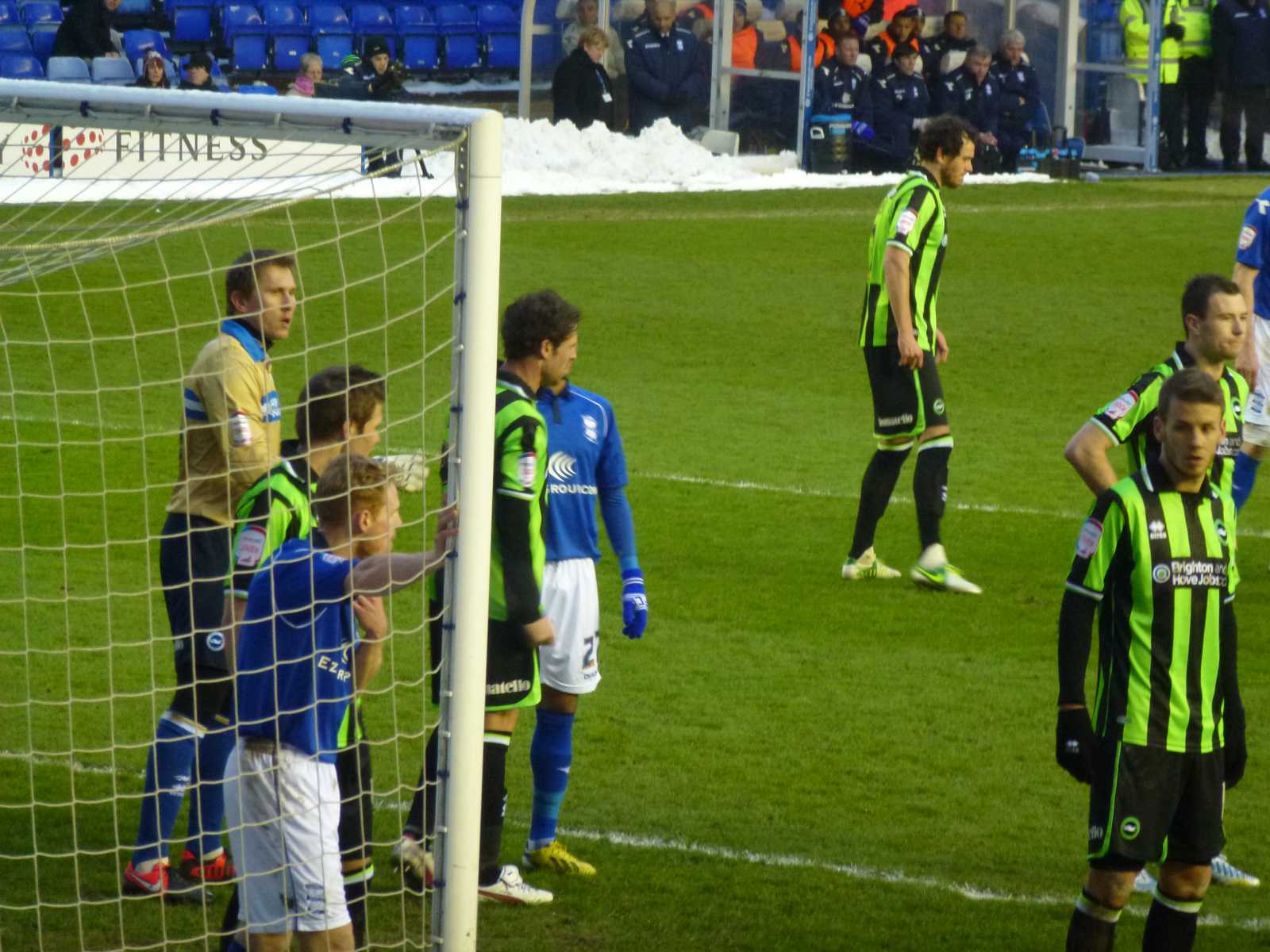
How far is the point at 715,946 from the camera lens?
492 centimetres

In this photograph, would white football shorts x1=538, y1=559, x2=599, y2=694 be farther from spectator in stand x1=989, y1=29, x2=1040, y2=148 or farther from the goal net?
spectator in stand x1=989, y1=29, x2=1040, y2=148

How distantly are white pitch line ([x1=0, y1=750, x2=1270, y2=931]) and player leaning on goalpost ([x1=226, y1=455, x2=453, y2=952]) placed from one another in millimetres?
1002

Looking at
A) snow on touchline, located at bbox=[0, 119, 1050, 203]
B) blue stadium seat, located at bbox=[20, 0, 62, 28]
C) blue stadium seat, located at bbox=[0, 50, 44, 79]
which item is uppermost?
blue stadium seat, located at bbox=[20, 0, 62, 28]

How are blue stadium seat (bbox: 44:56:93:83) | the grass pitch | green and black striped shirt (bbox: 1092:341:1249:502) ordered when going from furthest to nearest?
blue stadium seat (bbox: 44:56:93:83)
green and black striped shirt (bbox: 1092:341:1249:502)
the grass pitch

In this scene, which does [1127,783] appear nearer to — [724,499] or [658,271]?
[724,499]

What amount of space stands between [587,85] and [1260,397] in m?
13.4

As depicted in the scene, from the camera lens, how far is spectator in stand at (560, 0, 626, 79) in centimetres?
2111

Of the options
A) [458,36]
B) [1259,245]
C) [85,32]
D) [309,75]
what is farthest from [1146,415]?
[458,36]

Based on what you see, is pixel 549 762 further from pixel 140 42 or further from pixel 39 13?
pixel 39 13

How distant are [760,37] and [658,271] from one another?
5407 mm

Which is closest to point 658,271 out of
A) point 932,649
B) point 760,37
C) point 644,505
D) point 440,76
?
point 760,37

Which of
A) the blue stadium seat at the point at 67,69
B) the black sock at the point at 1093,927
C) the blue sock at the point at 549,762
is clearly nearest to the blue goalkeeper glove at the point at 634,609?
the blue sock at the point at 549,762

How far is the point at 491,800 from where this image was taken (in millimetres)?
4992

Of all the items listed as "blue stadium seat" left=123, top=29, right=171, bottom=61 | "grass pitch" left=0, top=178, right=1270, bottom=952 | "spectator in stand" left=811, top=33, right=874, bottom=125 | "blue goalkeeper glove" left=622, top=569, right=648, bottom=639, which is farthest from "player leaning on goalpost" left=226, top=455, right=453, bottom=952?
"blue stadium seat" left=123, top=29, right=171, bottom=61
